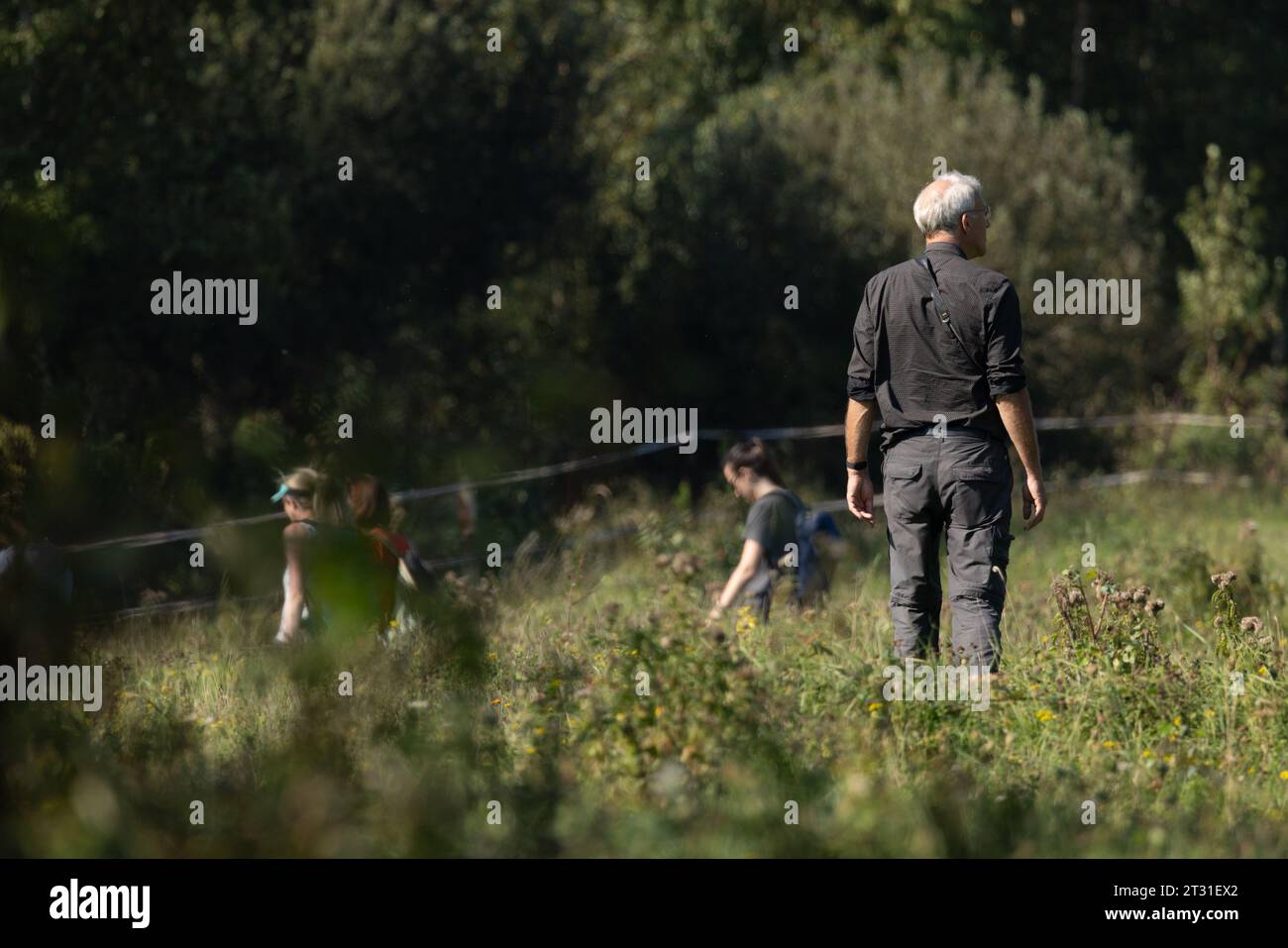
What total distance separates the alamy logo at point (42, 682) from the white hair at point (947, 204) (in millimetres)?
3371

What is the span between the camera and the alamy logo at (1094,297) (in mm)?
19844

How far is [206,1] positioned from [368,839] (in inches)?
548

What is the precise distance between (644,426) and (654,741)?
1368 centimetres

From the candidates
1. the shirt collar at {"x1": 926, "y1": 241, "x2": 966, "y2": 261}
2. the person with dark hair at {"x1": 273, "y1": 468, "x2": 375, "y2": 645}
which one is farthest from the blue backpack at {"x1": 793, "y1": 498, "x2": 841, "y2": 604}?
the person with dark hair at {"x1": 273, "y1": 468, "x2": 375, "y2": 645}

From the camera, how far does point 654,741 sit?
15.9ft

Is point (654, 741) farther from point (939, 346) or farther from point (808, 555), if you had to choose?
point (808, 555)

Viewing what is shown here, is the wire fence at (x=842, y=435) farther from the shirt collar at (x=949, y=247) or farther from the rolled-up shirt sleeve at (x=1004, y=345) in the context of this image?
the rolled-up shirt sleeve at (x=1004, y=345)

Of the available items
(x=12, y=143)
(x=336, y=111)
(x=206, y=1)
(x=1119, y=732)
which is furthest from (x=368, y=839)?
(x=336, y=111)

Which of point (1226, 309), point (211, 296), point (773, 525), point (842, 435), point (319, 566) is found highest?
point (1226, 309)

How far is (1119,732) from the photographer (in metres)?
5.59

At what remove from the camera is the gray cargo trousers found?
576 cm
